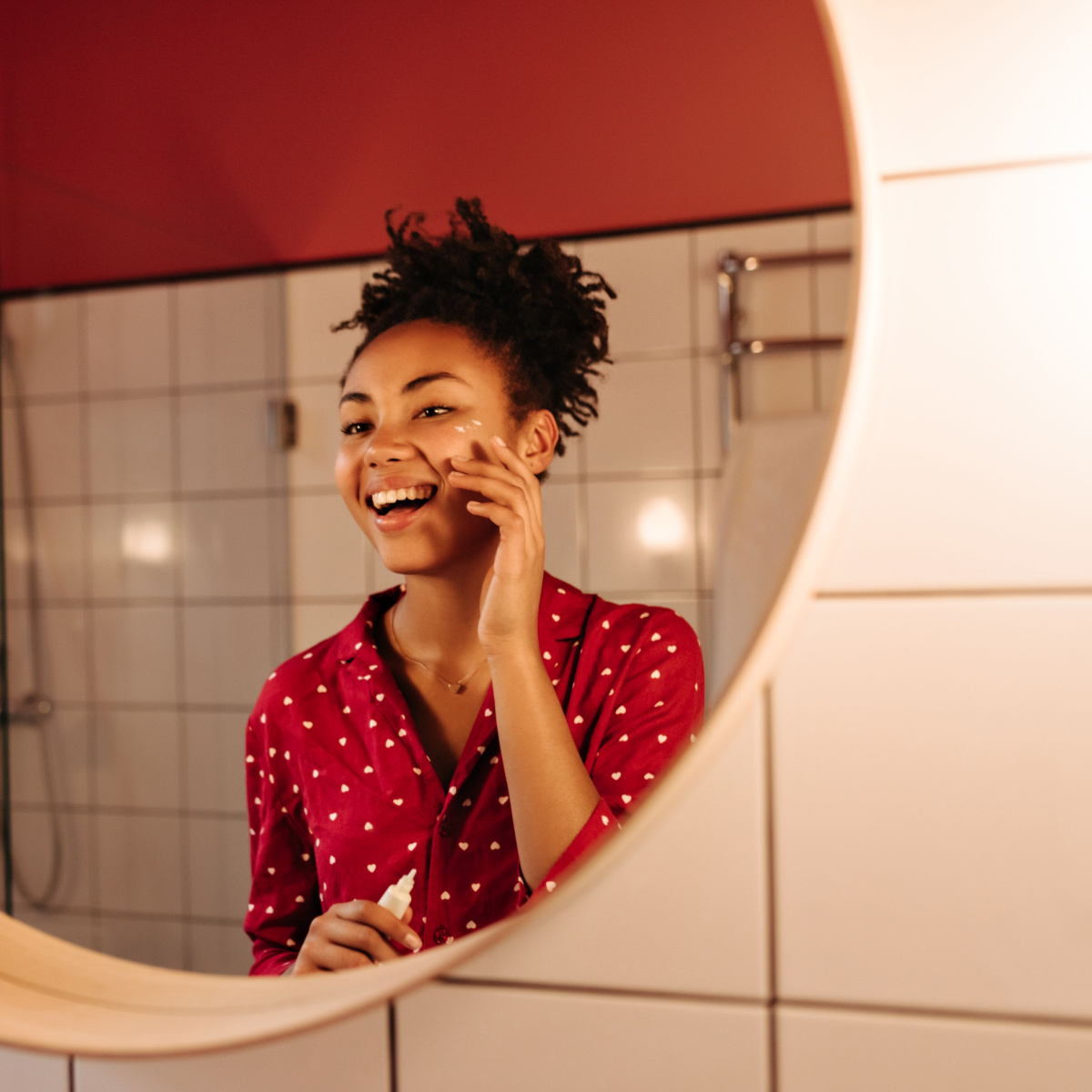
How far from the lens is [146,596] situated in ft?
2.35

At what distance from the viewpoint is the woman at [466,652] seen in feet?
1.41

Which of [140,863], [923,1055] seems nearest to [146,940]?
[140,863]

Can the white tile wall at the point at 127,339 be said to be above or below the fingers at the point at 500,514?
above

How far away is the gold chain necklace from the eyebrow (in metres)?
0.12

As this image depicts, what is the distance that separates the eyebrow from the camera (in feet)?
1.44

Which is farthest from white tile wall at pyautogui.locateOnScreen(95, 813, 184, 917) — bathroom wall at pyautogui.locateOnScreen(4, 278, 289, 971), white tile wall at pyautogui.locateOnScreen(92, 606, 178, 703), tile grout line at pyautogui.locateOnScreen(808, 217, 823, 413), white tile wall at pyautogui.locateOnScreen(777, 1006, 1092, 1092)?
tile grout line at pyautogui.locateOnScreen(808, 217, 823, 413)

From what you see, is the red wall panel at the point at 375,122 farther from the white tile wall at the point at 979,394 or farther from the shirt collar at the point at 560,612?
the shirt collar at the point at 560,612

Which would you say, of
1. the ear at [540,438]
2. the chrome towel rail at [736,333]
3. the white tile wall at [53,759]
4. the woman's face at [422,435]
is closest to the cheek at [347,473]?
the woman's face at [422,435]

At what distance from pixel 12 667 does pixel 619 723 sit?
2.43ft

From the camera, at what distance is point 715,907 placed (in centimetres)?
41

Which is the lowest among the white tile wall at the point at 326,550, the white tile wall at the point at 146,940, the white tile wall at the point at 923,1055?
the white tile wall at the point at 146,940

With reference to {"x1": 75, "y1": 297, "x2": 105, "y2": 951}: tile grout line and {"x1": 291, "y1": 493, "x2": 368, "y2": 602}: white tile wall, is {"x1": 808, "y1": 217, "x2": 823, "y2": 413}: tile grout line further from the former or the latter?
{"x1": 75, "y1": 297, "x2": 105, "y2": 951}: tile grout line

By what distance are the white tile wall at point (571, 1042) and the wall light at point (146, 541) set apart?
42 cm

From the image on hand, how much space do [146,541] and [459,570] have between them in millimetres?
400
